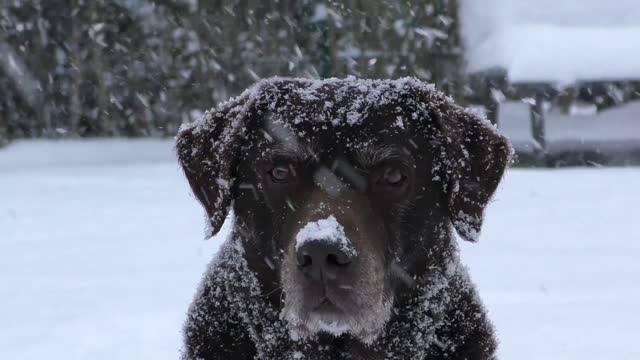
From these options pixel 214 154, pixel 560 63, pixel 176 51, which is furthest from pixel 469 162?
pixel 176 51

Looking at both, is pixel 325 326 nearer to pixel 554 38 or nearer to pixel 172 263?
pixel 172 263

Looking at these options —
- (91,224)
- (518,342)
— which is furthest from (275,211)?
(91,224)

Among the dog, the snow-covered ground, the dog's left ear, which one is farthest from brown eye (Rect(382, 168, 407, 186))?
the snow-covered ground

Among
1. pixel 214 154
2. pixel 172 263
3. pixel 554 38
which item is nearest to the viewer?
pixel 214 154

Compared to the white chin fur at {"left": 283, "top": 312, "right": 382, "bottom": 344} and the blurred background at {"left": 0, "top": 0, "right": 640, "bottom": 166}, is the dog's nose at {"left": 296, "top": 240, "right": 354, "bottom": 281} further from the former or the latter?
the blurred background at {"left": 0, "top": 0, "right": 640, "bottom": 166}

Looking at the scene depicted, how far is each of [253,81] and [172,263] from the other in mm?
4604

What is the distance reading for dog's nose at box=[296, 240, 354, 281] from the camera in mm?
2664

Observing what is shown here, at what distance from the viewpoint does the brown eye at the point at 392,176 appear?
9.91 feet

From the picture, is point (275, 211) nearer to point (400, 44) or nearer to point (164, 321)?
point (164, 321)

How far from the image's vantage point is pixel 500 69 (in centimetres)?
964

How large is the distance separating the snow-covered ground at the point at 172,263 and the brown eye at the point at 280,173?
64.0 inches

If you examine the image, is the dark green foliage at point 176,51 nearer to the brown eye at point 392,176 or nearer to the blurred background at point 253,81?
the blurred background at point 253,81

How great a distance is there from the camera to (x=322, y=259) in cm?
271

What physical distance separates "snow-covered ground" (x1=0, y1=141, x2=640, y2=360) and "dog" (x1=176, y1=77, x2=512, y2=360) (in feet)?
4.18
